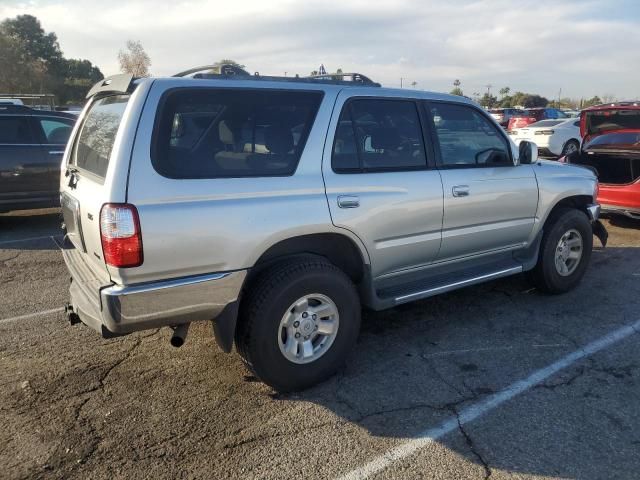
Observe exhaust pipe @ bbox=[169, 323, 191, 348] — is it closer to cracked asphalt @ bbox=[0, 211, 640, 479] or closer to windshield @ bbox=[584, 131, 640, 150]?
cracked asphalt @ bbox=[0, 211, 640, 479]

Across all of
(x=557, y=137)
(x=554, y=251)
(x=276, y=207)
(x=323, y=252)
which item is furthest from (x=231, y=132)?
(x=557, y=137)

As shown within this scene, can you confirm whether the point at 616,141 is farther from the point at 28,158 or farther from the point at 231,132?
the point at 28,158

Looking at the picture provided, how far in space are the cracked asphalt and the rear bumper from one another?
0.58 metres

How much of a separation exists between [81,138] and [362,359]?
259 cm

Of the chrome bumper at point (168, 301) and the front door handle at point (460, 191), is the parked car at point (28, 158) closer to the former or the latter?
the chrome bumper at point (168, 301)

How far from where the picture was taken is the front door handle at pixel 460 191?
3.92 meters

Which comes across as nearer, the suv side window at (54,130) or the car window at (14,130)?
the car window at (14,130)

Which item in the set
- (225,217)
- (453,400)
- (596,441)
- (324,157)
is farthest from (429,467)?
(324,157)

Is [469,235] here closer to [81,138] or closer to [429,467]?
[429,467]

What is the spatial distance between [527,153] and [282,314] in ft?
8.96

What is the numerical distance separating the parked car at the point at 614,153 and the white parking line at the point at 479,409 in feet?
11.0

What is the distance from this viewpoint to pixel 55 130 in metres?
7.98

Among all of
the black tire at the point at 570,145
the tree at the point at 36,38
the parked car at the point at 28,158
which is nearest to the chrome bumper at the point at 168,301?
the parked car at the point at 28,158

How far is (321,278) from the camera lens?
126 inches
